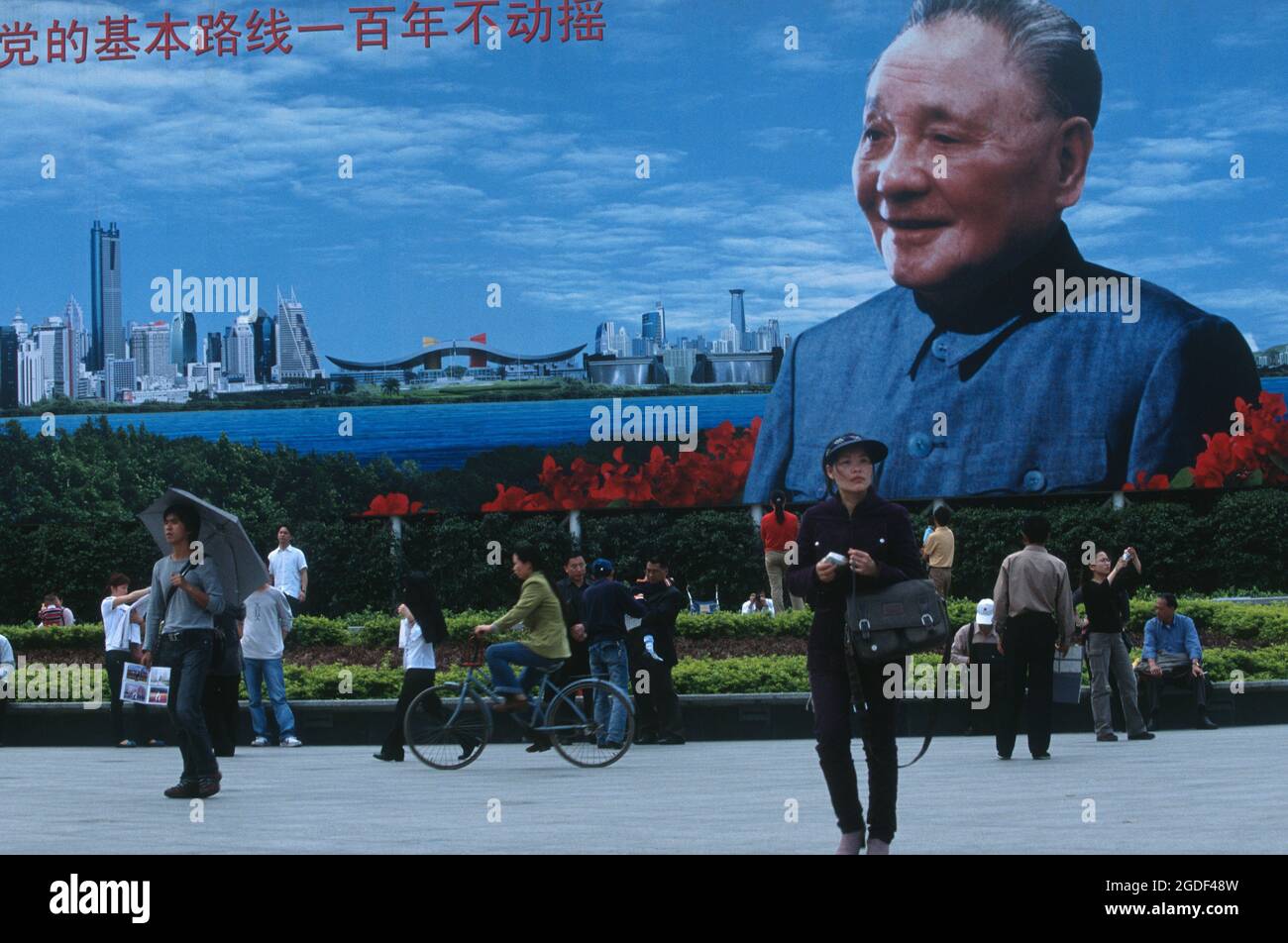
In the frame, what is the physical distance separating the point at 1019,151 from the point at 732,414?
5.08 m

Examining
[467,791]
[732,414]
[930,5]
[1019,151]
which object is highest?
[930,5]

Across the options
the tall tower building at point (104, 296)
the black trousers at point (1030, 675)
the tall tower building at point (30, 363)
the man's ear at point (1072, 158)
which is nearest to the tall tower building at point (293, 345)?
the tall tower building at point (104, 296)

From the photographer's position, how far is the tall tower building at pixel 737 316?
2539 centimetres

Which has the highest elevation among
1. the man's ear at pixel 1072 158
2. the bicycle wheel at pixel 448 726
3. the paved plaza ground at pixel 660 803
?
the man's ear at pixel 1072 158

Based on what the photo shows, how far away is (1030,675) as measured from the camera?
1339 cm

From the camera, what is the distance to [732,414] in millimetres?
25391

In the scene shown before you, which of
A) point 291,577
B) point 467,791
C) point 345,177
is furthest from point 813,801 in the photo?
point 345,177

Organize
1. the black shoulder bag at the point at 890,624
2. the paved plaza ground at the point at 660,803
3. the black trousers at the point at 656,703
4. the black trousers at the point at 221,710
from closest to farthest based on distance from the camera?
the black shoulder bag at the point at 890,624 < the paved plaza ground at the point at 660,803 < the black trousers at the point at 221,710 < the black trousers at the point at 656,703

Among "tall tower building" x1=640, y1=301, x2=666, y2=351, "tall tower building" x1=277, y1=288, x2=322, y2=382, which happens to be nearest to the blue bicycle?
"tall tower building" x1=640, y1=301, x2=666, y2=351

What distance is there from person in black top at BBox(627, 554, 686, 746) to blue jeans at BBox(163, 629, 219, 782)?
5.46m

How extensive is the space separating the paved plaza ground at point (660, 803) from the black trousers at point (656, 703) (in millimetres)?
661

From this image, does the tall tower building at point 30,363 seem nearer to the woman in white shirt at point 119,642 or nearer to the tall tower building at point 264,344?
the tall tower building at point 264,344

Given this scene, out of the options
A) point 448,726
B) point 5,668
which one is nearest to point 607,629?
point 448,726
